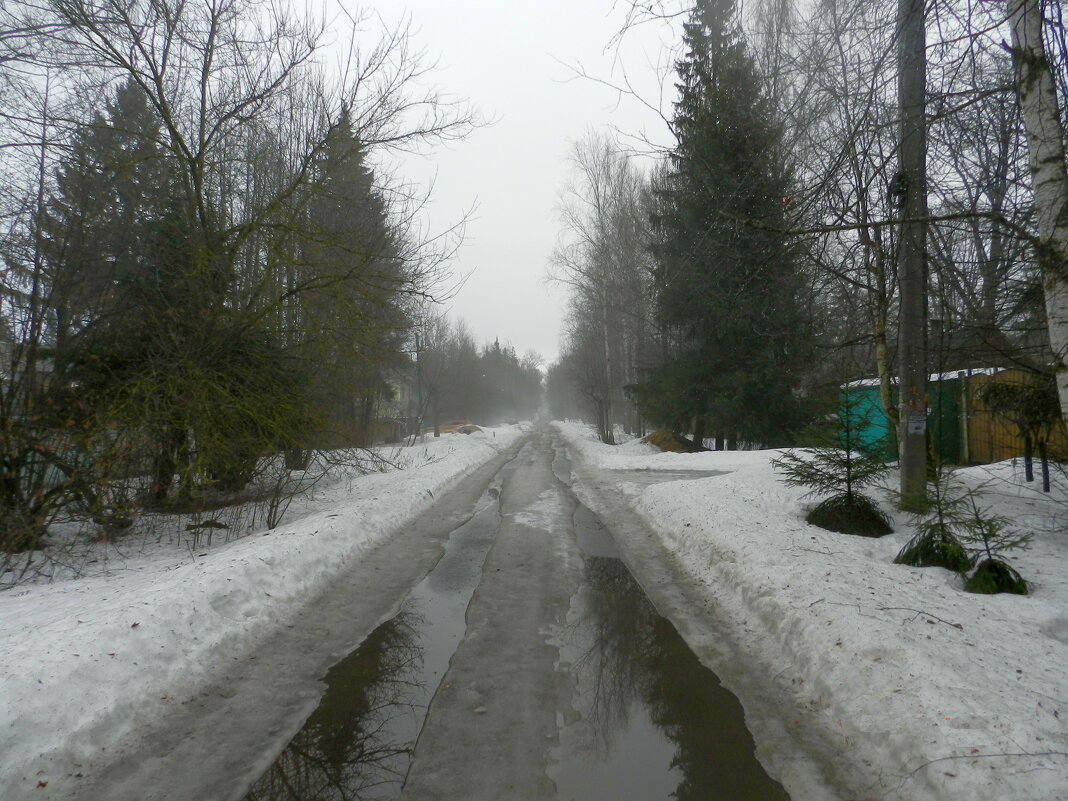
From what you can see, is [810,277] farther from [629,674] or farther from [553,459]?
[553,459]

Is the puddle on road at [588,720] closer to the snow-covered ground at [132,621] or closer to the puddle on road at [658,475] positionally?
the snow-covered ground at [132,621]

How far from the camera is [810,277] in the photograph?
8.67m

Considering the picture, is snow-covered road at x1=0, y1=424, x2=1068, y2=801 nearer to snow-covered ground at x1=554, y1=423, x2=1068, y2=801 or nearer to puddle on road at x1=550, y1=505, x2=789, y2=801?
snow-covered ground at x1=554, y1=423, x2=1068, y2=801

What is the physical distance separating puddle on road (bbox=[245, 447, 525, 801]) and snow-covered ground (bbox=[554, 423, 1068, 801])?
8.14 ft

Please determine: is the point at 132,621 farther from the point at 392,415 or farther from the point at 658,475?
the point at 392,415

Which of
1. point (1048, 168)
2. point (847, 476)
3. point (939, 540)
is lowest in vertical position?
point (939, 540)

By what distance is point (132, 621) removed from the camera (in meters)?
4.94

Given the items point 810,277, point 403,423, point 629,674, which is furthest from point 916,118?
point 403,423

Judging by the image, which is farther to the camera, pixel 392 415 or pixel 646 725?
pixel 392 415

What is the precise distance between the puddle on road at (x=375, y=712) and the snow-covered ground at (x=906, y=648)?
248 cm

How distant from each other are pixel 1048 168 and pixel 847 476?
17.2ft

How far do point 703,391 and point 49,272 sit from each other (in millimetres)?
18418

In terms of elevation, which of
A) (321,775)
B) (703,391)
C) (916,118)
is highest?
(916,118)

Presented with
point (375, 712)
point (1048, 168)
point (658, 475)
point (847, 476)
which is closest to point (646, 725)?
point (375, 712)
